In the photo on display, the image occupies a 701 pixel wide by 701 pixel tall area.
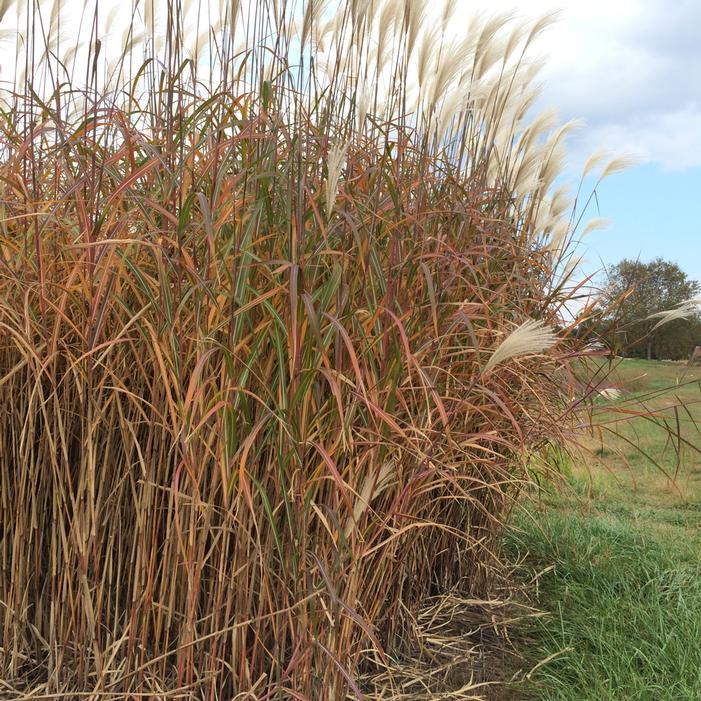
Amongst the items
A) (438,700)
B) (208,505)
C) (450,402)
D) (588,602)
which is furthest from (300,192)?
(588,602)

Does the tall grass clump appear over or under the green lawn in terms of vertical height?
over

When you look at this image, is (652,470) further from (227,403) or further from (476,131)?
(227,403)

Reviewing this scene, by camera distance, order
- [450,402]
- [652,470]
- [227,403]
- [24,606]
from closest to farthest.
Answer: [227,403]
[24,606]
[450,402]
[652,470]

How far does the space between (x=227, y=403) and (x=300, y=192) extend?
426mm

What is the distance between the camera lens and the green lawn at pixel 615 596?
201 cm

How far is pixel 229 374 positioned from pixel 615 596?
1932mm

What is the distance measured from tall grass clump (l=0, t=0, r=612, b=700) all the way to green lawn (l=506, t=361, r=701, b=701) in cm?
50

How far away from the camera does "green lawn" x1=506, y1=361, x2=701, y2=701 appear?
6.61 ft

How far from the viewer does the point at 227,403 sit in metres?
1.34

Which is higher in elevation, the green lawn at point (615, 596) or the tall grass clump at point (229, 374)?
the tall grass clump at point (229, 374)

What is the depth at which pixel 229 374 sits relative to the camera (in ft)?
4.46

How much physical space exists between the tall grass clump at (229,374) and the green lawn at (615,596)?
1.63 feet

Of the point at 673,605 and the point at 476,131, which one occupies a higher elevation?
the point at 476,131

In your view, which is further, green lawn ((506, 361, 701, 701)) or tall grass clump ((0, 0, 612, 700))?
green lawn ((506, 361, 701, 701))
